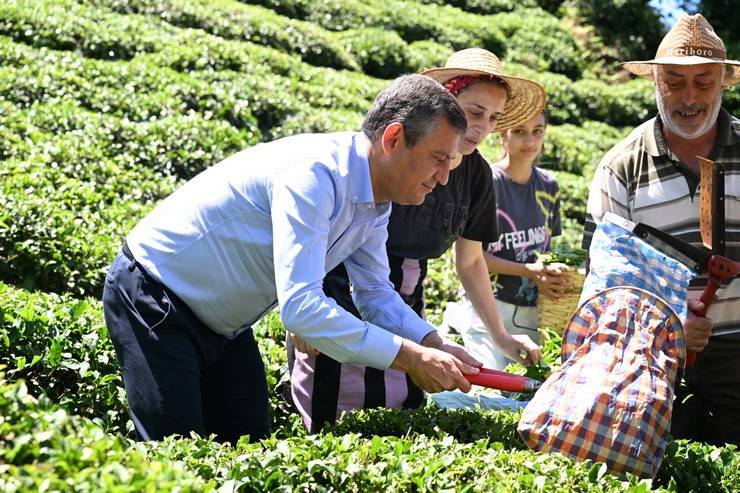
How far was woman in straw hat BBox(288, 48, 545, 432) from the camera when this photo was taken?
13.0 feet

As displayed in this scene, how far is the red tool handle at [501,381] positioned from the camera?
317cm

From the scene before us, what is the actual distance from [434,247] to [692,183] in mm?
1075

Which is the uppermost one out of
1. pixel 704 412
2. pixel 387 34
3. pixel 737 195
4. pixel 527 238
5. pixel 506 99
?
pixel 387 34

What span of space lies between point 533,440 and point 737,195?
1.57 m

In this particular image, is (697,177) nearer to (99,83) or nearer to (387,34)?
(99,83)

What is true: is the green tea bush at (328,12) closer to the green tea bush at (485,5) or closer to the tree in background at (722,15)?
the green tea bush at (485,5)

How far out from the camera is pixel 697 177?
4051mm

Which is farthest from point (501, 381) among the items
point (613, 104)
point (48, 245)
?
point (613, 104)

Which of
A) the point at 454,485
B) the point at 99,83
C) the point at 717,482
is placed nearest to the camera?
the point at 454,485

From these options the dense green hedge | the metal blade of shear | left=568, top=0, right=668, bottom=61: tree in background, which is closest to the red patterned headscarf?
the metal blade of shear

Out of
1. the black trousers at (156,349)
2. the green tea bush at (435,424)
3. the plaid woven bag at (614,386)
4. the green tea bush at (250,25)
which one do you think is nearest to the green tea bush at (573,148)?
the green tea bush at (250,25)

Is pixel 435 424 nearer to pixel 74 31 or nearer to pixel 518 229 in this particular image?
pixel 518 229

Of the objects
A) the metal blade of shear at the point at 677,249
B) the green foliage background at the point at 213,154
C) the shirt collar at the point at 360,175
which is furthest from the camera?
the metal blade of shear at the point at 677,249

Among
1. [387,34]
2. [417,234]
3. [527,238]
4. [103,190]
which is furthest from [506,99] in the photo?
[387,34]
